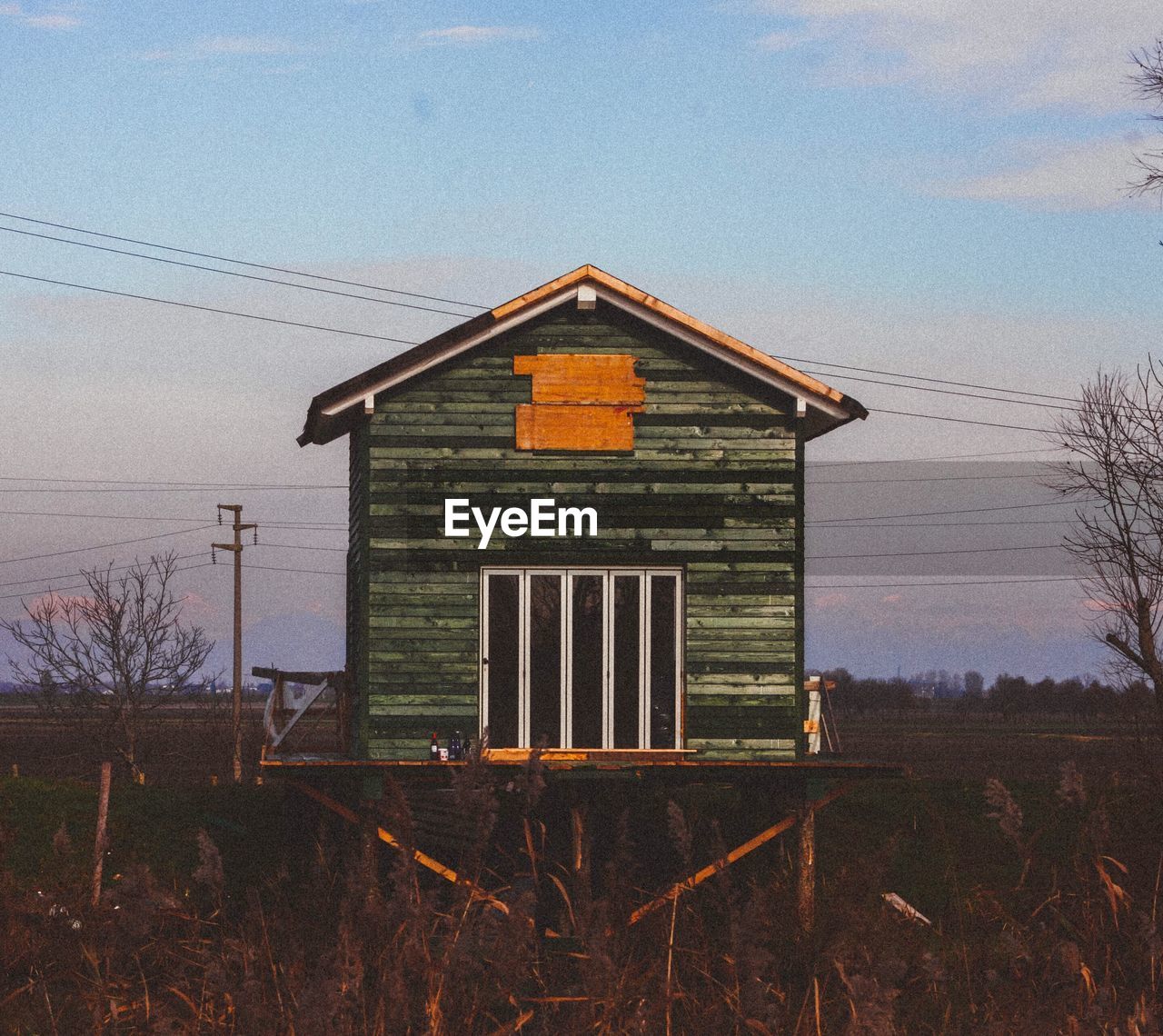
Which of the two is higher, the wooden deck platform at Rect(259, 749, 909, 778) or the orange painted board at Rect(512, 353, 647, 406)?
the orange painted board at Rect(512, 353, 647, 406)

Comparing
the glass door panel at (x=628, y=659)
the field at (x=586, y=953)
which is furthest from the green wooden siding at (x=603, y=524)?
the field at (x=586, y=953)

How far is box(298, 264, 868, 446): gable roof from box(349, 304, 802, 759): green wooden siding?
257 mm

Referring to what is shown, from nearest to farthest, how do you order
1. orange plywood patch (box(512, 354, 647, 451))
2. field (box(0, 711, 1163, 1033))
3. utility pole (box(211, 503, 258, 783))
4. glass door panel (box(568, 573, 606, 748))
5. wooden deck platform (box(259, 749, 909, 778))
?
field (box(0, 711, 1163, 1033)) < wooden deck platform (box(259, 749, 909, 778)) < glass door panel (box(568, 573, 606, 748)) < orange plywood patch (box(512, 354, 647, 451)) < utility pole (box(211, 503, 258, 783))

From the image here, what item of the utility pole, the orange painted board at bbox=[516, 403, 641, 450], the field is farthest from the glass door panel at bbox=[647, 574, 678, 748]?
the utility pole

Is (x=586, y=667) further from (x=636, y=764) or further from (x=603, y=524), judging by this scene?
(x=603, y=524)

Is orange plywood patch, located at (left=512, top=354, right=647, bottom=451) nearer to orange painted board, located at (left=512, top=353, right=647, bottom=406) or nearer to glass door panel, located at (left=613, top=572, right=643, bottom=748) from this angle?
orange painted board, located at (left=512, top=353, right=647, bottom=406)

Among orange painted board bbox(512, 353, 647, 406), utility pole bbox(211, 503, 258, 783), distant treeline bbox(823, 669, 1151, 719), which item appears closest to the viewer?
orange painted board bbox(512, 353, 647, 406)

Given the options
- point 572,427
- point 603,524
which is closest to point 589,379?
point 572,427

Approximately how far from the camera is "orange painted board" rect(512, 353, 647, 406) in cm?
1853

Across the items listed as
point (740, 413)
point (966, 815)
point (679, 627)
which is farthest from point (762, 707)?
point (966, 815)

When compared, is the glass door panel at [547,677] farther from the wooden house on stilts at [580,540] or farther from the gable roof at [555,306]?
the gable roof at [555,306]

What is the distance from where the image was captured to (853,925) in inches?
200

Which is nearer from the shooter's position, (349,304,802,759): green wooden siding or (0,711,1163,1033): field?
(0,711,1163,1033): field

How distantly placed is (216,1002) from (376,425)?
13338 mm
